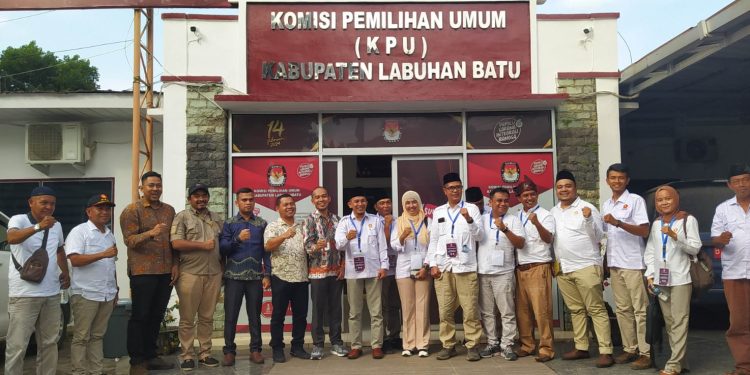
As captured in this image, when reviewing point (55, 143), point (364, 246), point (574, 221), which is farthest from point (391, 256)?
point (55, 143)

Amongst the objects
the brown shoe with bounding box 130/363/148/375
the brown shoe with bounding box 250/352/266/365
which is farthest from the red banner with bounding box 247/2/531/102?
the brown shoe with bounding box 130/363/148/375

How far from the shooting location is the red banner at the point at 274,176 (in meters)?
8.05

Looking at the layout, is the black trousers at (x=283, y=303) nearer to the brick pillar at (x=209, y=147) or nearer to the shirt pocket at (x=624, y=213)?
the brick pillar at (x=209, y=147)

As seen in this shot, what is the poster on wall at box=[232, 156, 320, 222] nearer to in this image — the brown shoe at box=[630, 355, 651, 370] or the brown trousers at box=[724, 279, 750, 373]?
the brown shoe at box=[630, 355, 651, 370]

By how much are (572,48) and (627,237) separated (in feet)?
10.0

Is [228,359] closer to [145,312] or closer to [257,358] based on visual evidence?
[257,358]

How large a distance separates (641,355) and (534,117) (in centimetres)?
332

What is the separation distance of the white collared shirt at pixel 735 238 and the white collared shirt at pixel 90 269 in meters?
5.59

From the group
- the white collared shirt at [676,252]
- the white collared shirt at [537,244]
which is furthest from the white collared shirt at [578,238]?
the white collared shirt at [676,252]

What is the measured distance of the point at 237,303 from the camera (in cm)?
657

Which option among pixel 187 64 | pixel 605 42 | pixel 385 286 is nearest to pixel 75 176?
pixel 187 64

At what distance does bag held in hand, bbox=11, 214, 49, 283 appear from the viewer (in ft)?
17.6

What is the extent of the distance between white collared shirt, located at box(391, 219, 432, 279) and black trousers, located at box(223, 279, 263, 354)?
1.47 metres

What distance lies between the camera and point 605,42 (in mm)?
8234
